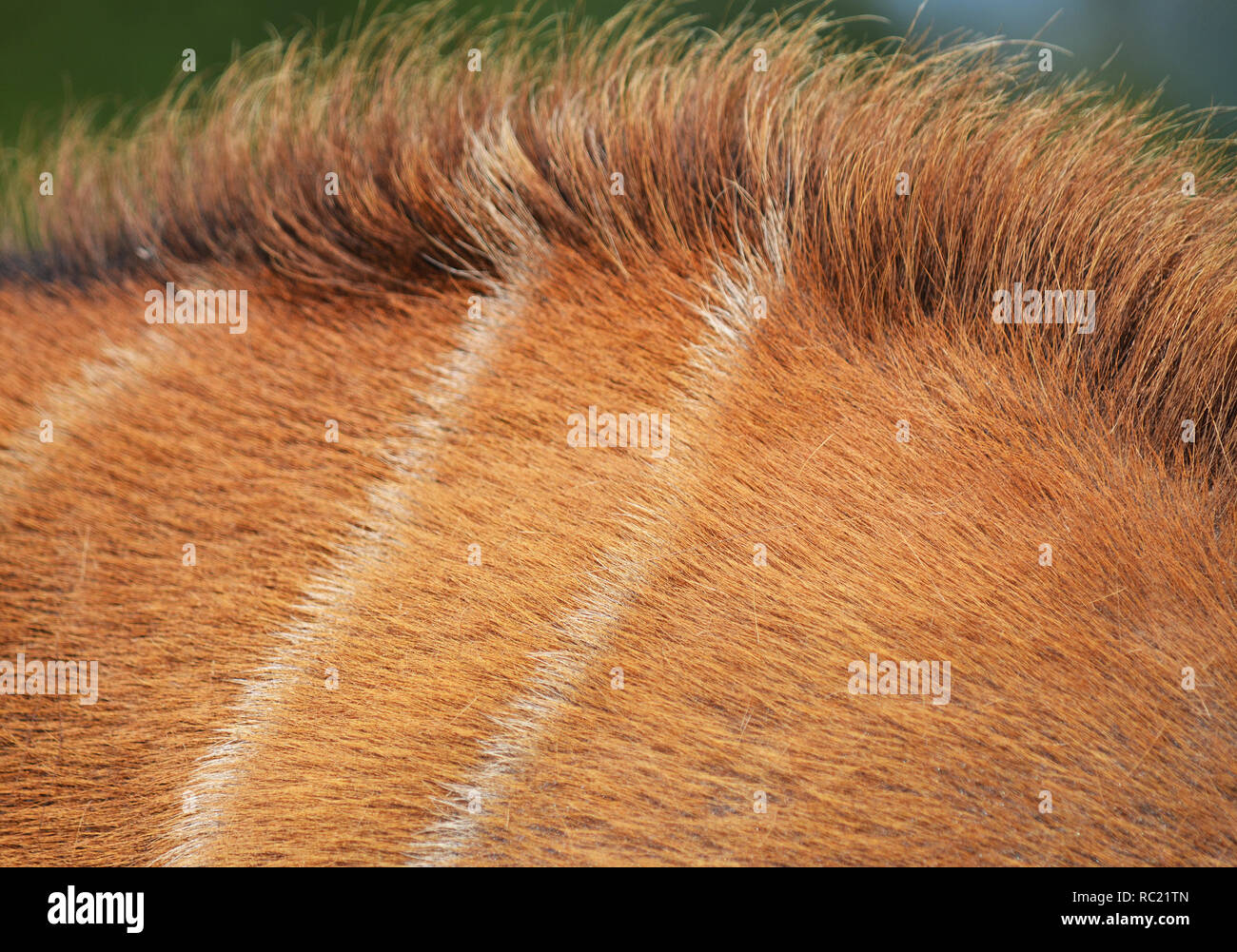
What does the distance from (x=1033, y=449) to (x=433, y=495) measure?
272 mm

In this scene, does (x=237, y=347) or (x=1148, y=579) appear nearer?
(x=1148, y=579)

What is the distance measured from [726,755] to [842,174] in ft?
0.95

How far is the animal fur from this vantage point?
1.28ft

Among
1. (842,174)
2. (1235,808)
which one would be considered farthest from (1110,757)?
(842,174)

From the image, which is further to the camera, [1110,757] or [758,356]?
[758,356]

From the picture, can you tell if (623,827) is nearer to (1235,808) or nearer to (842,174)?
(1235,808)

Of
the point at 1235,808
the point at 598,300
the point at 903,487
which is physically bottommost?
the point at 1235,808

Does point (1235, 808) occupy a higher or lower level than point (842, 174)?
lower

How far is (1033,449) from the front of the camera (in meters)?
0.43

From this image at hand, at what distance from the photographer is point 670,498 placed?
1.49 ft

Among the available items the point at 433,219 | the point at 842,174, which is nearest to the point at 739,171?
the point at 842,174

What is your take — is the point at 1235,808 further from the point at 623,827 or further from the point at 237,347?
the point at 237,347

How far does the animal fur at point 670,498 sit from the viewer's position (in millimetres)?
391

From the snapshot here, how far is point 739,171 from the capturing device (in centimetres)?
53
